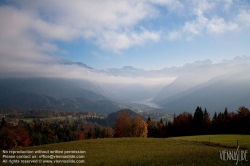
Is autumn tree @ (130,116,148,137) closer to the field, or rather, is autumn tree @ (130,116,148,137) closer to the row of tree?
the row of tree

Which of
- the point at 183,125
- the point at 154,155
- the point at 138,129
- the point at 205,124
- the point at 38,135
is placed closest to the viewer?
the point at 154,155

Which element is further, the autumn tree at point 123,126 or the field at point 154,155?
the autumn tree at point 123,126

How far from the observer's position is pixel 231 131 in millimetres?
70375

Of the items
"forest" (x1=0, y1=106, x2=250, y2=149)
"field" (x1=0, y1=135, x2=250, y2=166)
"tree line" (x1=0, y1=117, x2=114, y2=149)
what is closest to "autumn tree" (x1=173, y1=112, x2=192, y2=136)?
"forest" (x1=0, y1=106, x2=250, y2=149)

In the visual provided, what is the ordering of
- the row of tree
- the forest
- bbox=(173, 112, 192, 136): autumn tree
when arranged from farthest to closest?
bbox=(173, 112, 192, 136): autumn tree
the row of tree
the forest

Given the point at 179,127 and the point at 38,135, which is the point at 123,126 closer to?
the point at 179,127

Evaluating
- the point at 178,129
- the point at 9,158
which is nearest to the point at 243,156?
the point at 9,158

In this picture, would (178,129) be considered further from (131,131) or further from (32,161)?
(32,161)

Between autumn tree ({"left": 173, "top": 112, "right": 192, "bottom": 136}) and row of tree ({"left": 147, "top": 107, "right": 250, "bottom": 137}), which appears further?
autumn tree ({"left": 173, "top": 112, "right": 192, "bottom": 136})

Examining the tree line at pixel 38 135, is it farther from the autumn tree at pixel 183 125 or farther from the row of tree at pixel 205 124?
the autumn tree at pixel 183 125

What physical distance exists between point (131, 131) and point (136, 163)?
5492cm

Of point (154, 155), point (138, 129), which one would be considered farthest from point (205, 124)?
point (154, 155)

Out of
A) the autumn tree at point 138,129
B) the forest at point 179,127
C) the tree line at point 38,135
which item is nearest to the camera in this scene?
the tree line at point 38,135

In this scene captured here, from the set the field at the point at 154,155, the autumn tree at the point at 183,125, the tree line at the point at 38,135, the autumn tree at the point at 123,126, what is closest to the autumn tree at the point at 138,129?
the autumn tree at the point at 123,126
